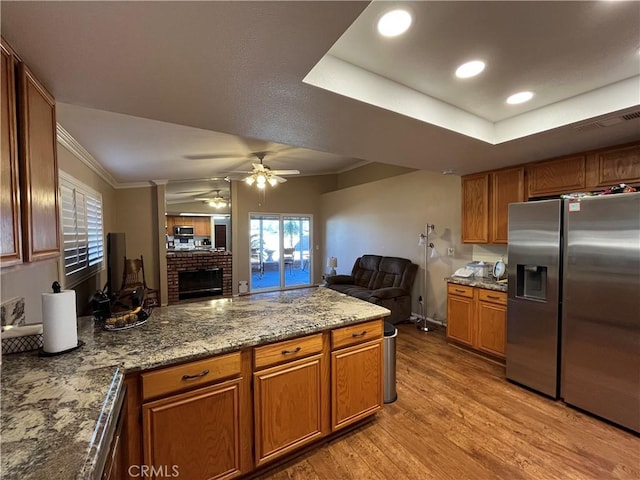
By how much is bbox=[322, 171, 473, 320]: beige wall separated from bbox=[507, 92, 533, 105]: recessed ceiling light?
2.19m

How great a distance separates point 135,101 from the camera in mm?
1691

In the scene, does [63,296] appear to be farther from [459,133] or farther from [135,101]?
[459,133]

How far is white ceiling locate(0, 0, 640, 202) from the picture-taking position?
1094mm

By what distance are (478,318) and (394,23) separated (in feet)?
10.7

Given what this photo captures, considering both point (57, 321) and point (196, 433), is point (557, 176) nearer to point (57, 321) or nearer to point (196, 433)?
point (196, 433)

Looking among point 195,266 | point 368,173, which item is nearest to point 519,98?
point 368,173

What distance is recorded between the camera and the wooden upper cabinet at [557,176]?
9.23 feet

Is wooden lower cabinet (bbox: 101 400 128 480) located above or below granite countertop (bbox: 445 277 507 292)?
below

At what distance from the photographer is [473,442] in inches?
81.5

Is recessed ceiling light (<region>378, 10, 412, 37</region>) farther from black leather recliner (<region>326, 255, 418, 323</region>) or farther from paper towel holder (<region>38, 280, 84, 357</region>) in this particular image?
black leather recliner (<region>326, 255, 418, 323</region>)

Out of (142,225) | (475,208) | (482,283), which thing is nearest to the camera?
(482,283)

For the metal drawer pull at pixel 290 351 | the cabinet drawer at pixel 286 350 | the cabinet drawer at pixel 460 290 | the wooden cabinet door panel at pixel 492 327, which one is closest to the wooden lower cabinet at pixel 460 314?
the cabinet drawer at pixel 460 290

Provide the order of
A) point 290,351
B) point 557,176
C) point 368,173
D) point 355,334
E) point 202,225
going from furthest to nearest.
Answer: point 202,225 < point 368,173 < point 557,176 < point 355,334 < point 290,351

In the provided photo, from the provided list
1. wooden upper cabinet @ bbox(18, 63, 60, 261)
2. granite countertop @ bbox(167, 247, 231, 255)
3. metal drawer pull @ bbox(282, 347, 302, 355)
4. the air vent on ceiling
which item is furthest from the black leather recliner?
wooden upper cabinet @ bbox(18, 63, 60, 261)
